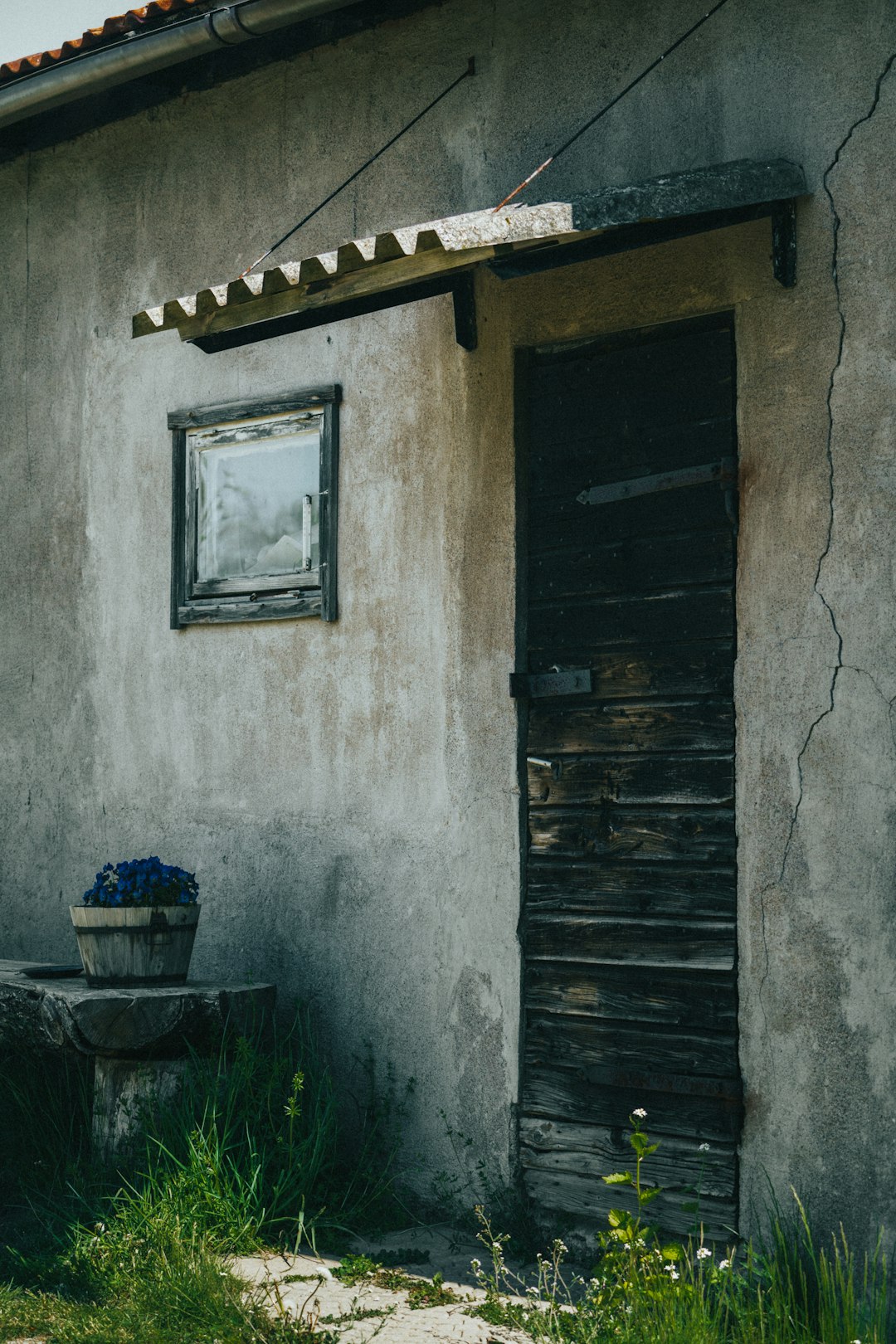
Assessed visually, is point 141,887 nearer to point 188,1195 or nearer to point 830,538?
point 188,1195

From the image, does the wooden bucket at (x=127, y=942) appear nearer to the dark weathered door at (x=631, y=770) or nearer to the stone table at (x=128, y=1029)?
the stone table at (x=128, y=1029)

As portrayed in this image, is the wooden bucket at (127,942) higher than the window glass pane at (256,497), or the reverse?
the window glass pane at (256,497)

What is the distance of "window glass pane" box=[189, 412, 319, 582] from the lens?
5.68 metres

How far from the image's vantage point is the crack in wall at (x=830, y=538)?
421 centimetres

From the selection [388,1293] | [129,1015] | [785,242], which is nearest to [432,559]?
[785,242]

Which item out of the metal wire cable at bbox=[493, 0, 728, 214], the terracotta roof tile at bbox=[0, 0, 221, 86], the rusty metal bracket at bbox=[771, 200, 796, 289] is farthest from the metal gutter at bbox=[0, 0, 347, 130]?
the rusty metal bracket at bbox=[771, 200, 796, 289]

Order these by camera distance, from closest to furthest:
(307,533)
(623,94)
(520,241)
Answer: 1. (520,241)
2. (623,94)
3. (307,533)

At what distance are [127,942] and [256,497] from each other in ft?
6.25

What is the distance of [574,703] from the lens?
15.7 feet

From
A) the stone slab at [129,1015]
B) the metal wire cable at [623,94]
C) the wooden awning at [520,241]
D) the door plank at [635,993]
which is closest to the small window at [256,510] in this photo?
the wooden awning at [520,241]

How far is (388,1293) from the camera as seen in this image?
422 cm

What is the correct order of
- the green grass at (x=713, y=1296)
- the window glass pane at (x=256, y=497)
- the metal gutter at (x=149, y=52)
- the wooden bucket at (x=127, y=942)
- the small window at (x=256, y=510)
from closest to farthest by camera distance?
the green grass at (x=713, y=1296)
the wooden bucket at (x=127, y=942)
the metal gutter at (x=149, y=52)
the small window at (x=256, y=510)
the window glass pane at (x=256, y=497)

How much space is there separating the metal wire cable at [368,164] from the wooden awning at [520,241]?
1.88 feet

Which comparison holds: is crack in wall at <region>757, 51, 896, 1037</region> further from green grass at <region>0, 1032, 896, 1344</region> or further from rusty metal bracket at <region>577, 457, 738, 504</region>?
green grass at <region>0, 1032, 896, 1344</region>
